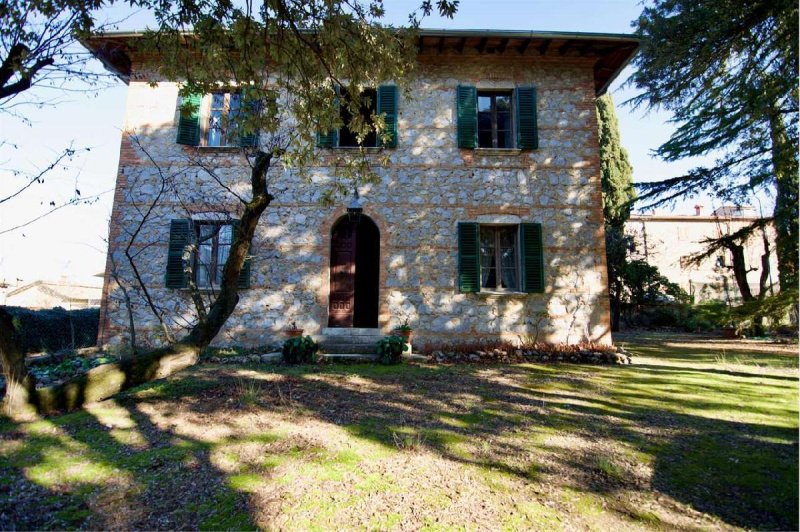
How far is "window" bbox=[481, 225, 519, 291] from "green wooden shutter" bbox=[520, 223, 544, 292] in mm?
248

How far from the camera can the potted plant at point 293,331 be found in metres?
8.07

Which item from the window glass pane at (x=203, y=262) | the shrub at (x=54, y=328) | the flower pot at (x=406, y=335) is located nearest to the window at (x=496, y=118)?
the flower pot at (x=406, y=335)

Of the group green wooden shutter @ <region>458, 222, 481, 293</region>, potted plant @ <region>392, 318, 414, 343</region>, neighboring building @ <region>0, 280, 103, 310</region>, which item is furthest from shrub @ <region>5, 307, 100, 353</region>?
neighboring building @ <region>0, 280, 103, 310</region>

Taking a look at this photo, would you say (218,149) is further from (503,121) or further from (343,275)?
(503,121)

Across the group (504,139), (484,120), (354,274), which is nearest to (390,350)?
(354,274)

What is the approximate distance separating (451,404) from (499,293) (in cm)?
408

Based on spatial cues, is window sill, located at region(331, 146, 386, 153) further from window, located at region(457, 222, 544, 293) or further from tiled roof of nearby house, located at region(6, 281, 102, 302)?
tiled roof of nearby house, located at region(6, 281, 102, 302)

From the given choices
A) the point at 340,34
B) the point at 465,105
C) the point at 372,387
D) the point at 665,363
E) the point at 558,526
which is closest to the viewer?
the point at 558,526

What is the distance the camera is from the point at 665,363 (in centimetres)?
752

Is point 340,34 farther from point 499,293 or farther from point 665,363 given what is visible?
point 665,363

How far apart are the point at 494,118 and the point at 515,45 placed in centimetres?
154

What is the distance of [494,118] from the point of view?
9.14 meters

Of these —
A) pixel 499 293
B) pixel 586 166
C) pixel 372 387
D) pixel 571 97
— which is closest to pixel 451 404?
pixel 372 387

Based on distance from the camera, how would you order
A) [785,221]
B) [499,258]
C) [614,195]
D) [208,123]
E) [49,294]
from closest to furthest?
[785,221] → [499,258] → [208,123] → [614,195] → [49,294]
